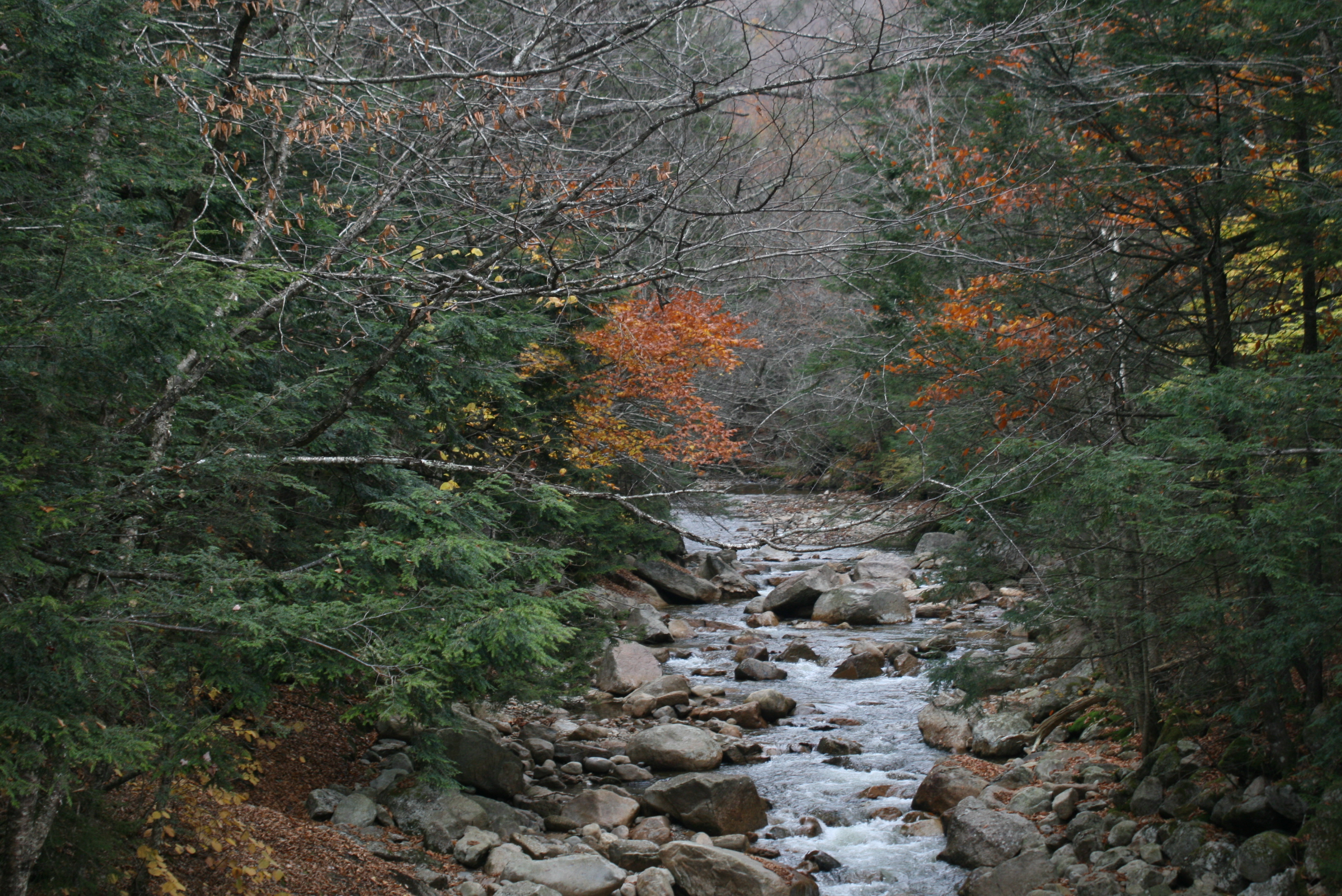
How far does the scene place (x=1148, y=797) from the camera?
22.8ft

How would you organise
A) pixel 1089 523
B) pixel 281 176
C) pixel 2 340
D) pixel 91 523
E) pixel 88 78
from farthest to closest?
pixel 1089 523 → pixel 281 176 → pixel 88 78 → pixel 91 523 → pixel 2 340

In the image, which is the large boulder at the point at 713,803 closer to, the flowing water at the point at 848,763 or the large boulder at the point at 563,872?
the flowing water at the point at 848,763

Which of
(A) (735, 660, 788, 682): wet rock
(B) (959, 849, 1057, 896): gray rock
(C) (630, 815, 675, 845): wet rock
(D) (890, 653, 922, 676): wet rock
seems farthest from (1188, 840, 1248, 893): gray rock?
(A) (735, 660, 788, 682): wet rock

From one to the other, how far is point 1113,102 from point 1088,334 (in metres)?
2.03

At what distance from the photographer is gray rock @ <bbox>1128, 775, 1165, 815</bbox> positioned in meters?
6.89

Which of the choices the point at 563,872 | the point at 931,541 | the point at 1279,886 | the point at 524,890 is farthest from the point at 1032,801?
the point at 931,541

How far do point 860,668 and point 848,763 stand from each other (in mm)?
2947

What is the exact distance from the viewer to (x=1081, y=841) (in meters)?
6.78

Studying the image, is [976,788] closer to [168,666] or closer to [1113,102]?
[1113,102]

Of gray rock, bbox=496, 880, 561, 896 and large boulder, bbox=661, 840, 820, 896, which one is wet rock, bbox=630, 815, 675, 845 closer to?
large boulder, bbox=661, 840, 820, 896

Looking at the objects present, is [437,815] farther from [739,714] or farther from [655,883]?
[739,714]

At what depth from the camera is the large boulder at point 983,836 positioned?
274 inches

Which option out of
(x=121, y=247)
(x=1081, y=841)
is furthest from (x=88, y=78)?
(x=1081, y=841)

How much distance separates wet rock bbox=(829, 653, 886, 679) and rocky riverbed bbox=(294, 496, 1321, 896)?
0.11 feet
